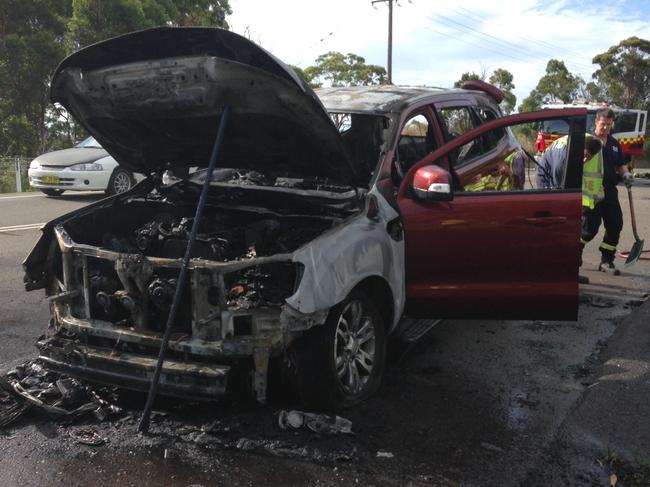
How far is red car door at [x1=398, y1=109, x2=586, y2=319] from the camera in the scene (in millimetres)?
3908

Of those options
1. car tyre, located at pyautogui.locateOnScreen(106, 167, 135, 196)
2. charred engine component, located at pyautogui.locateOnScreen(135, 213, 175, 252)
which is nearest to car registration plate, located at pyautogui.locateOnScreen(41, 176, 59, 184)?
car tyre, located at pyautogui.locateOnScreen(106, 167, 135, 196)

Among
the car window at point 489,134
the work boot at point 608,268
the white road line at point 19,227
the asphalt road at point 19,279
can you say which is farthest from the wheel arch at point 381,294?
the white road line at point 19,227

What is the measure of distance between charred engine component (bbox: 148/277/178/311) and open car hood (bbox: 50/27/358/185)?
101 cm

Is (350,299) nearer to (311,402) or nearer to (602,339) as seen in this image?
(311,402)

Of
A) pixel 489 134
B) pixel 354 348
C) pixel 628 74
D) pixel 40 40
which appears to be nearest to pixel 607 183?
pixel 489 134

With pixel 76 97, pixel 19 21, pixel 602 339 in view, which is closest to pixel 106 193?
pixel 76 97

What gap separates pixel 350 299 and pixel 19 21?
24.8 m

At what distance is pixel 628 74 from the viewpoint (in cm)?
3953

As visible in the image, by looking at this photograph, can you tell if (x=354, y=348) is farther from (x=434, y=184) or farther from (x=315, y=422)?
(x=434, y=184)

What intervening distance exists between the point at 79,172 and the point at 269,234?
1021 centimetres

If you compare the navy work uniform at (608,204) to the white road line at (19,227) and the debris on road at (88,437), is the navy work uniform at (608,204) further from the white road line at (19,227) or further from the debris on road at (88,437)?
the white road line at (19,227)

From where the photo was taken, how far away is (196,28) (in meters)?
3.09

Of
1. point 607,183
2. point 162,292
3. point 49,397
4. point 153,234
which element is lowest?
point 49,397

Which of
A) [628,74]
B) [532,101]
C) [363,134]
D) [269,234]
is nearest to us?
[269,234]
